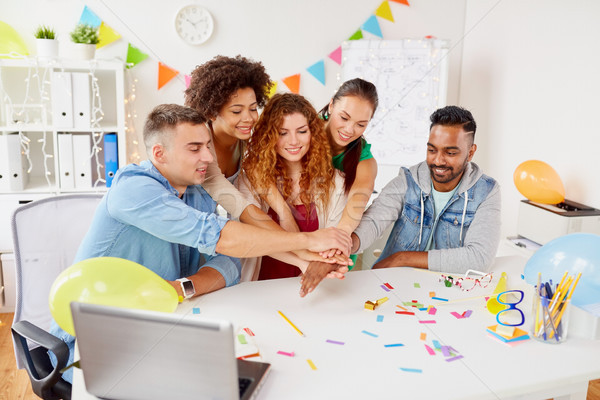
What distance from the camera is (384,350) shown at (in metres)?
1.18

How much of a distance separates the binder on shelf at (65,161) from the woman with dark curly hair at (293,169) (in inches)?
62.8

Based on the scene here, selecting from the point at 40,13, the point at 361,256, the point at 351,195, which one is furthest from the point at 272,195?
the point at 40,13

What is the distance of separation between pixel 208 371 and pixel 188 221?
0.62 metres

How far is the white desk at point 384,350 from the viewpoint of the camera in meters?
1.04

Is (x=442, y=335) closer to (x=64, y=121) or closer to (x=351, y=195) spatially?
(x=351, y=195)

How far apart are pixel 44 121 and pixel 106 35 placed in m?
0.77

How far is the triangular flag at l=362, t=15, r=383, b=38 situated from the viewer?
3844 mm

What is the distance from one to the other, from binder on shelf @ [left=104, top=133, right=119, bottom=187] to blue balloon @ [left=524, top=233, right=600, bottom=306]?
259cm

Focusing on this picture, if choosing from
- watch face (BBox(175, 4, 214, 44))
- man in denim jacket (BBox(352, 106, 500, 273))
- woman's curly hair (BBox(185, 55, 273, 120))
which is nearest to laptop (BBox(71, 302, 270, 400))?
man in denim jacket (BBox(352, 106, 500, 273))

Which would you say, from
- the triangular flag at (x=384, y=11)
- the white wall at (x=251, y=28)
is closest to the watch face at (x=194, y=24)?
the white wall at (x=251, y=28)

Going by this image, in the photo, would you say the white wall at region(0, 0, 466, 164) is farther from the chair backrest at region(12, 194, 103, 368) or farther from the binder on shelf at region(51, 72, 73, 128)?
the chair backrest at region(12, 194, 103, 368)

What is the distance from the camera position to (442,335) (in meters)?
1.27

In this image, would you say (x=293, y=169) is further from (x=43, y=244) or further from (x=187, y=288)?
(x=43, y=244)

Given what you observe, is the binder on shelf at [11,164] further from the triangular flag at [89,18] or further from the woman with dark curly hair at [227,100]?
the woman with dark curly hair at [227,100]
